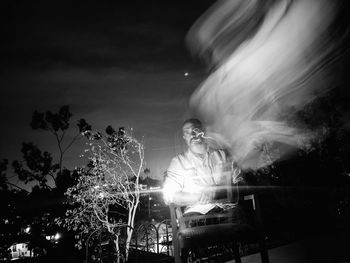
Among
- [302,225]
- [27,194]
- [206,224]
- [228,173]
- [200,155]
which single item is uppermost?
[27,194]

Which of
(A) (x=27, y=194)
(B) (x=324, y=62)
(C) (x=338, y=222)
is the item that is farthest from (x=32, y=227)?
(B) (x=324, y=62)

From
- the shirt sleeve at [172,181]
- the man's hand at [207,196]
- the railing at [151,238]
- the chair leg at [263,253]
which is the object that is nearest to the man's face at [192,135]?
the shirt sleeve at [172,181]

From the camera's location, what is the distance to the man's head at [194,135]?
2.27m

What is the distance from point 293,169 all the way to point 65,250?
50.8 ft

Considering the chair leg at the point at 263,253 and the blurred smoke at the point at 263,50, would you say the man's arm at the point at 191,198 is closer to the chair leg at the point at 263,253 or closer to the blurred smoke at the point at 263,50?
the chair leg at the point at 263,253

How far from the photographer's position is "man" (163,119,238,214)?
2084 millimetres

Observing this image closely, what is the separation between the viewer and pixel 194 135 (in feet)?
7.46

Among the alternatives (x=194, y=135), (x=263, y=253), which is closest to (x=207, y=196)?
(x=194, y=135)

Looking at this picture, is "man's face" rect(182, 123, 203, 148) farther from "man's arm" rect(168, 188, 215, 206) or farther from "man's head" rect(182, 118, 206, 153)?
"man's arm" rect(168, 188, 215, 206)

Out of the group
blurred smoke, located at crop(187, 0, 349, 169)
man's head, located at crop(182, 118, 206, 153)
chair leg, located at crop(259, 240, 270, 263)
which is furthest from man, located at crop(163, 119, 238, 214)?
blurred smoke, located at crop(187, 0, 349, 169)

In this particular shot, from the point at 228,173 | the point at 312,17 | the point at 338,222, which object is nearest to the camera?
the point at 228,173

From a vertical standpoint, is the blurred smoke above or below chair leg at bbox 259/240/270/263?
above

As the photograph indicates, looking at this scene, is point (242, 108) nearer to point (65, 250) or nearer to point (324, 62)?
point (324, 62)

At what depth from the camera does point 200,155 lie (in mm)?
2293
